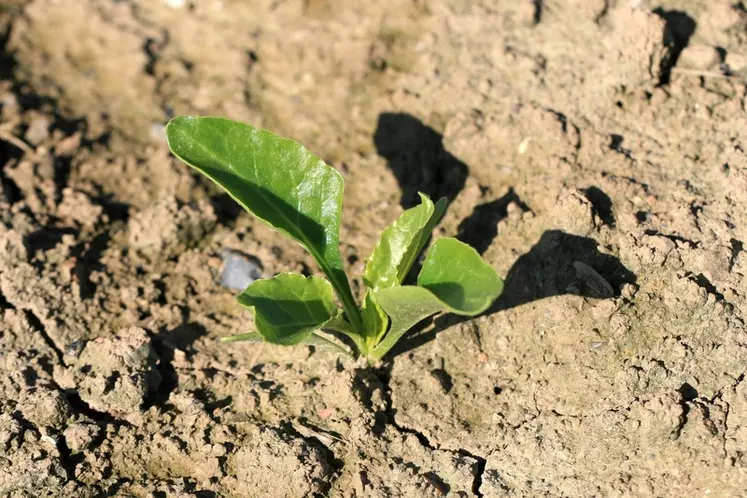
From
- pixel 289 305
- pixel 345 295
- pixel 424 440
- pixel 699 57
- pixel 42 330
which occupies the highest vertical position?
pixel 699 57

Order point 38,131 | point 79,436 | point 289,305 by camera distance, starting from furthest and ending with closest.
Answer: point 38,131 → point 79,436 → point 289,305

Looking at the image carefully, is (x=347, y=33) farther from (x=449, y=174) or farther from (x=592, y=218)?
(x=592, y=218)

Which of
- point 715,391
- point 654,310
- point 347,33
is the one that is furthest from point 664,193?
point 347,33

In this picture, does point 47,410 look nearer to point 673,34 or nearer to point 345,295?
point 345,295

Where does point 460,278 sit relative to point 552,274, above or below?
above

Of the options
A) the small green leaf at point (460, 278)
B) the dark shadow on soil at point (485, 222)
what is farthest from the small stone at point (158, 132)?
the small green leaf at point (460, 278)

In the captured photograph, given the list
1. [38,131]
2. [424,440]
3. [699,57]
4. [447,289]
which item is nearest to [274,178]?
[447,289]

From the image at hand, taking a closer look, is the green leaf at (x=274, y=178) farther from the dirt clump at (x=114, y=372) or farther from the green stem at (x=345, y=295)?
the dirt clump at (x=114, y=372)
